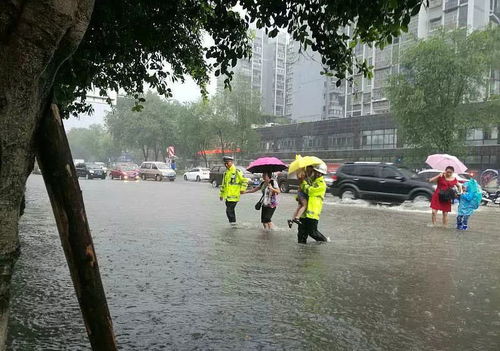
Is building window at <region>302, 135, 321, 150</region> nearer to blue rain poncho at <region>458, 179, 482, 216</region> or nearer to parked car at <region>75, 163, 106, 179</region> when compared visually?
parked car at <region>75, 163, 106, 179</region>

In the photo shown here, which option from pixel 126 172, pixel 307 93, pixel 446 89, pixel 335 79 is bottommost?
pixel 126 172

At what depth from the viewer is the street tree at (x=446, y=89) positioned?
26.1 m

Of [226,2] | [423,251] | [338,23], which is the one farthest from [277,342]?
[423,251]

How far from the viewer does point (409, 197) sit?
19.0 m

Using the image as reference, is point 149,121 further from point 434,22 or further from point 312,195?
point 312,195

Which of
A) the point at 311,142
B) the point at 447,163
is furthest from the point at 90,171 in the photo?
the point at 447,163

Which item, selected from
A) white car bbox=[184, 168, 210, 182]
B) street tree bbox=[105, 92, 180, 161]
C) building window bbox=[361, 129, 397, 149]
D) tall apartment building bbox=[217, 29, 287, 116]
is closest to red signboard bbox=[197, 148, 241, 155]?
street tree bbox=[105, 92, 180, 161]

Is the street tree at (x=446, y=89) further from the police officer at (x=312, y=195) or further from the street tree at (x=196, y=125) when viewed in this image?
the street tree at (x=196, y=125)

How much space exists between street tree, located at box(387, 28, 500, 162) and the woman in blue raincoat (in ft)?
50.5

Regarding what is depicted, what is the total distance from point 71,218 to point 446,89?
26980 millimetres

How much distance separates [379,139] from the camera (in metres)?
47.9

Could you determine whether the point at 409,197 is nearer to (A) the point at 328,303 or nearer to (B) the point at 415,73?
(B) the point at 415,73

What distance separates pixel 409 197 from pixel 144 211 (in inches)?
403

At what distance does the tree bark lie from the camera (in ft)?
8.36
